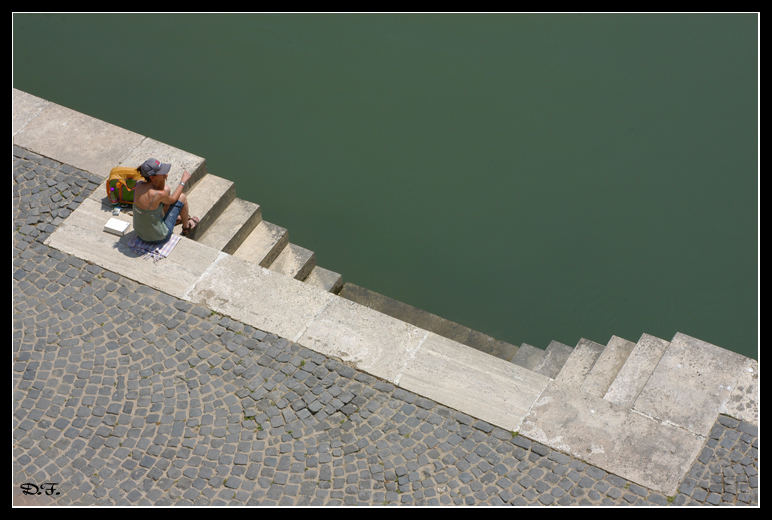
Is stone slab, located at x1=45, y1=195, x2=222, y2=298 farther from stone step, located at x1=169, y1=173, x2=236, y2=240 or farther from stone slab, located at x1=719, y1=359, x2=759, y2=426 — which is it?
stone slab, located at x1=719, y1=359, x2=759, y2=426

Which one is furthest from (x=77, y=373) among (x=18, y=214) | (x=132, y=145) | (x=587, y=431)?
(x=587, y=431)

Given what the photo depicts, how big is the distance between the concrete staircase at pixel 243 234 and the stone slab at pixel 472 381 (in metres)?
2.11

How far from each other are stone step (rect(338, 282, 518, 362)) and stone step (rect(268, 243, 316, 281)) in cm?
55

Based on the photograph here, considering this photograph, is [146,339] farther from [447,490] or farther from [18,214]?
[447,490]

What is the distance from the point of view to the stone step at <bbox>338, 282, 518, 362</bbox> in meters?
11.1

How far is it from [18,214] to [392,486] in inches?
188

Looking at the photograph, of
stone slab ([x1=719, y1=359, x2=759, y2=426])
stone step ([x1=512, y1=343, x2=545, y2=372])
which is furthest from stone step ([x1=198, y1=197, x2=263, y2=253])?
stone slab ([x1=719, y1=359, x2=759, y2=426])

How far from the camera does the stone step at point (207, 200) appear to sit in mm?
10898

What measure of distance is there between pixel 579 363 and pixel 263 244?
338cm

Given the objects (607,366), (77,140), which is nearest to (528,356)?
(607,366)

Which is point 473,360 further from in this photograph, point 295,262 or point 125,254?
point 125,254

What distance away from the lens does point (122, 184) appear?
10633mm

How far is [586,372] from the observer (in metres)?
10.1

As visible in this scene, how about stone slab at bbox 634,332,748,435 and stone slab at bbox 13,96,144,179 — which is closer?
stone slab at bbox 634,332,748,435
